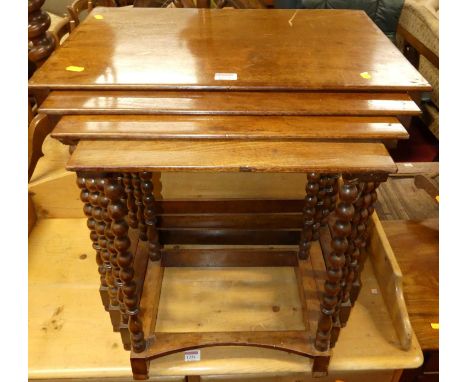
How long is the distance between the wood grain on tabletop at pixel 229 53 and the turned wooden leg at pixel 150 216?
15.1 inches

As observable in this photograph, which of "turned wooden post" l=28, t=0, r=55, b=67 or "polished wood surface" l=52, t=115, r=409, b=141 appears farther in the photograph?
"turned wooden post" l=28, t=0, r=55, b=67

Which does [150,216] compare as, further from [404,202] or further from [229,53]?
[404,202]

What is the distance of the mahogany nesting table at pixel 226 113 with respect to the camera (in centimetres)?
70

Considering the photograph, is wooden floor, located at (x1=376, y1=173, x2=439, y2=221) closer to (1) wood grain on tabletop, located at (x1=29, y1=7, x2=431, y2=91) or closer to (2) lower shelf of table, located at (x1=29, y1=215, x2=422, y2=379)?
(2) lower shelf of table, located at (x1=29, y1=215, x2=422, y2=379)

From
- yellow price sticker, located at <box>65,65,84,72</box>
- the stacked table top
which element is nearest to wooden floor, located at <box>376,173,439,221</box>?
the stacked table top

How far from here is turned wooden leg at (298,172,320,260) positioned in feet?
3.83

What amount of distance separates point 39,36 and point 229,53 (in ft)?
2.06

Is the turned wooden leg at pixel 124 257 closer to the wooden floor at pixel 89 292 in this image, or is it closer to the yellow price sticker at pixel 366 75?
the wooden floor at pixel 89 292

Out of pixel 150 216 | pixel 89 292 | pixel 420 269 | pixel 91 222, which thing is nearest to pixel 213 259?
pixel 150 216

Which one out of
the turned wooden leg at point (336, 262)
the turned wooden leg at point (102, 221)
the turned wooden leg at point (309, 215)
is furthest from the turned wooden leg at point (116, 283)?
the turned wooden leg at point (309, 215)

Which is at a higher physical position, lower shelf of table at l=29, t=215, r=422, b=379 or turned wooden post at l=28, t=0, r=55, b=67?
turned wooden post at l=28, t=0, r=55, b=67

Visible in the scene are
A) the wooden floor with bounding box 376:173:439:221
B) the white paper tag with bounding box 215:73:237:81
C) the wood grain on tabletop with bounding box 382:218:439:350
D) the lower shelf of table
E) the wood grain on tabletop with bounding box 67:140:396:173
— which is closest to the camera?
the wood grain on tabletop with bounding box 67:140:396:173

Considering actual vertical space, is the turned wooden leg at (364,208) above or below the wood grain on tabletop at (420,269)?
above

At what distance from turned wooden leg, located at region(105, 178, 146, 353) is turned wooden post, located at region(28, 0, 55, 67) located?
570mm
